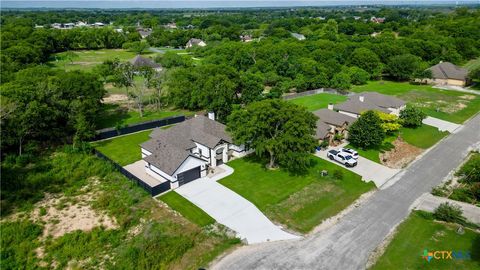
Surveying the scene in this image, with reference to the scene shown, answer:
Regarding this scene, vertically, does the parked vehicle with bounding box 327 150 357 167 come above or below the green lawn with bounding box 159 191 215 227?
above

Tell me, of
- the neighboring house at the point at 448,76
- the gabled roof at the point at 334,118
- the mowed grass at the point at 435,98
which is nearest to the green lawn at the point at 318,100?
the mowed grass at the point at 435,98

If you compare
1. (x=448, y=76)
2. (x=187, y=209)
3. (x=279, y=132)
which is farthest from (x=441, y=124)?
(x=187, y=209)

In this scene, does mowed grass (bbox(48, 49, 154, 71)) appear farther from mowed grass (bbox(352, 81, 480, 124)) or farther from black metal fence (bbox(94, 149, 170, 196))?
mowed grass (bbox(352, 81, 480, 124))

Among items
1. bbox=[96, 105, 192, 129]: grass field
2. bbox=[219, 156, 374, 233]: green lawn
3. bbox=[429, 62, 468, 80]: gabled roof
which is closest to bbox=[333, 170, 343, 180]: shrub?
bbox=[219, 156, 374, 233]: green lawn

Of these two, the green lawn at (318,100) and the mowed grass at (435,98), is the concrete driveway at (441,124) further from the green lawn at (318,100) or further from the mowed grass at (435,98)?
the green lawn at (318,100)

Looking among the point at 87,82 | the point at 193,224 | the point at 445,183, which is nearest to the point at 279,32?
the point at 87,82
